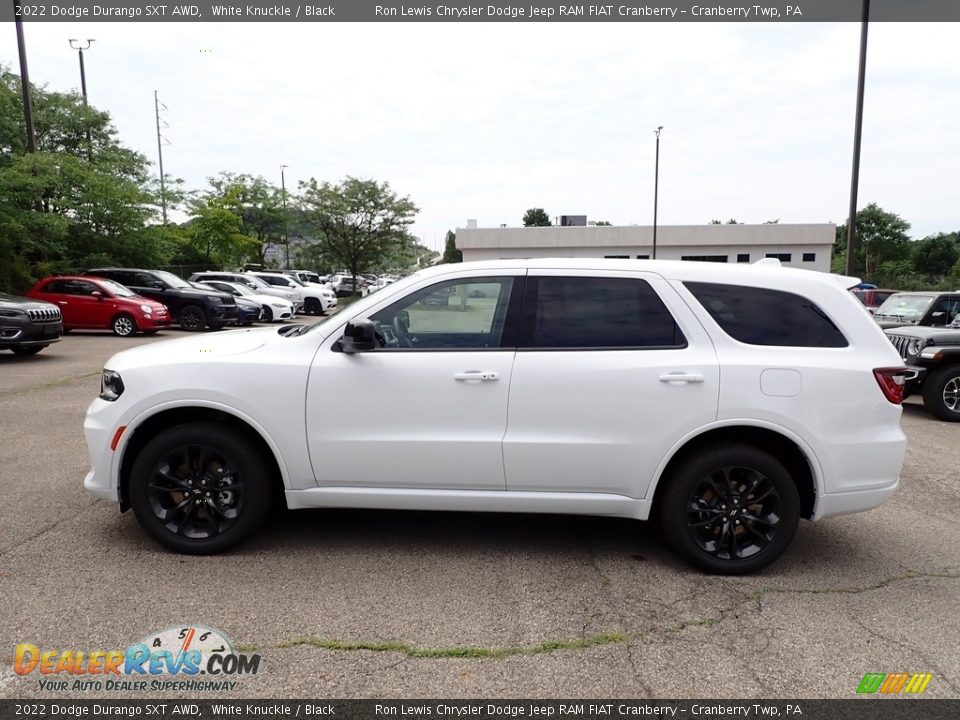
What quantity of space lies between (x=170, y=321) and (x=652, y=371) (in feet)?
52.6

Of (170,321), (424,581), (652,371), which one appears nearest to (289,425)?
(424,581)

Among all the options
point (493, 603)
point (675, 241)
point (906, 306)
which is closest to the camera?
point (493, 603)

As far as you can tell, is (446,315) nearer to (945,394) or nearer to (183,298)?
(945,394)

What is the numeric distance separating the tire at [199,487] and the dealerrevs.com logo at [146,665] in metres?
0.87

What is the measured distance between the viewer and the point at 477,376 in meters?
3.69

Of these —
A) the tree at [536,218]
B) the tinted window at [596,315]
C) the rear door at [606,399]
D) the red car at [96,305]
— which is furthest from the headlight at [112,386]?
the tree at [536,218]

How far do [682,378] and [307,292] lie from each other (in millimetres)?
22928

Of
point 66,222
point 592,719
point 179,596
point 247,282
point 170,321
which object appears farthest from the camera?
point 247,282

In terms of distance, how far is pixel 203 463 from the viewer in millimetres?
3842

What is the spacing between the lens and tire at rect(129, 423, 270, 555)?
379 centimetres

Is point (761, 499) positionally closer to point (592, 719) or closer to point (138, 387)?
point (592, 719)

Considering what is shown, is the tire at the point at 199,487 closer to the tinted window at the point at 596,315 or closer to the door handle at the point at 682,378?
the tinted window at the point at 596,315

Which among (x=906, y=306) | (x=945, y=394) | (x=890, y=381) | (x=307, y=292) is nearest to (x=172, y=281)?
(x=307, y=292)

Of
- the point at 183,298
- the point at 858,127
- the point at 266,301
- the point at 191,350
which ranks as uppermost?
the point at 858,127
